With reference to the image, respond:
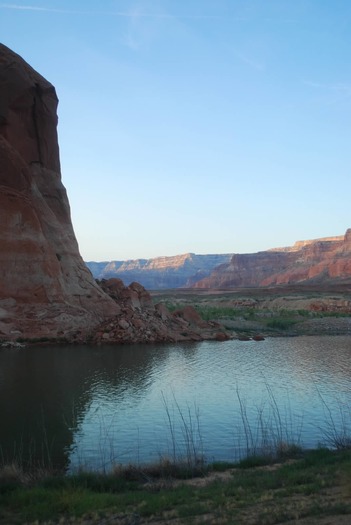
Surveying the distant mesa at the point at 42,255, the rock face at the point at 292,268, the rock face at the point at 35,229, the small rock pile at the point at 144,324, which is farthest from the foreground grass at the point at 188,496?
the rock face at the point at 292,268

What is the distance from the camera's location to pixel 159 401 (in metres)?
17.7

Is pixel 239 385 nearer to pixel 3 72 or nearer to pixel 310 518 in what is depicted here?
pixel 310 518

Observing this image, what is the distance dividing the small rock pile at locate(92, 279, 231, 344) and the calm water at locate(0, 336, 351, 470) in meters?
3.82

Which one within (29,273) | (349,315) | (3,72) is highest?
(3,72)

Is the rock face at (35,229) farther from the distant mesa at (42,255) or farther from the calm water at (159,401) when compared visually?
the calm water at (159,401)

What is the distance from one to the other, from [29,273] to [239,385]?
17725 mm

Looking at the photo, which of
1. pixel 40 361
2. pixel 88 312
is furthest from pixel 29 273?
pixel 40 361

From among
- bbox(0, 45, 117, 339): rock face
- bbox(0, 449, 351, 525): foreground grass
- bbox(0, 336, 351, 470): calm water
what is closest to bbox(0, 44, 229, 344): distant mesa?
bbox(0, 45, 117, 339): rock face

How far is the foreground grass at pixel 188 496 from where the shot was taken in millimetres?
7277

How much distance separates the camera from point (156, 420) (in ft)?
49.7

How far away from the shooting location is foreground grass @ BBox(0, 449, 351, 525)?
728cm

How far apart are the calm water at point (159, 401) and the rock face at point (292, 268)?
9134 centimetres

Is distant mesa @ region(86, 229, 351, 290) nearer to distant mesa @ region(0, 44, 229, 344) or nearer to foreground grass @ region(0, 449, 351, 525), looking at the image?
distant mesa @ region(0, 44, 229, 344)

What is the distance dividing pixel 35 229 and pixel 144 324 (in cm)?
984
